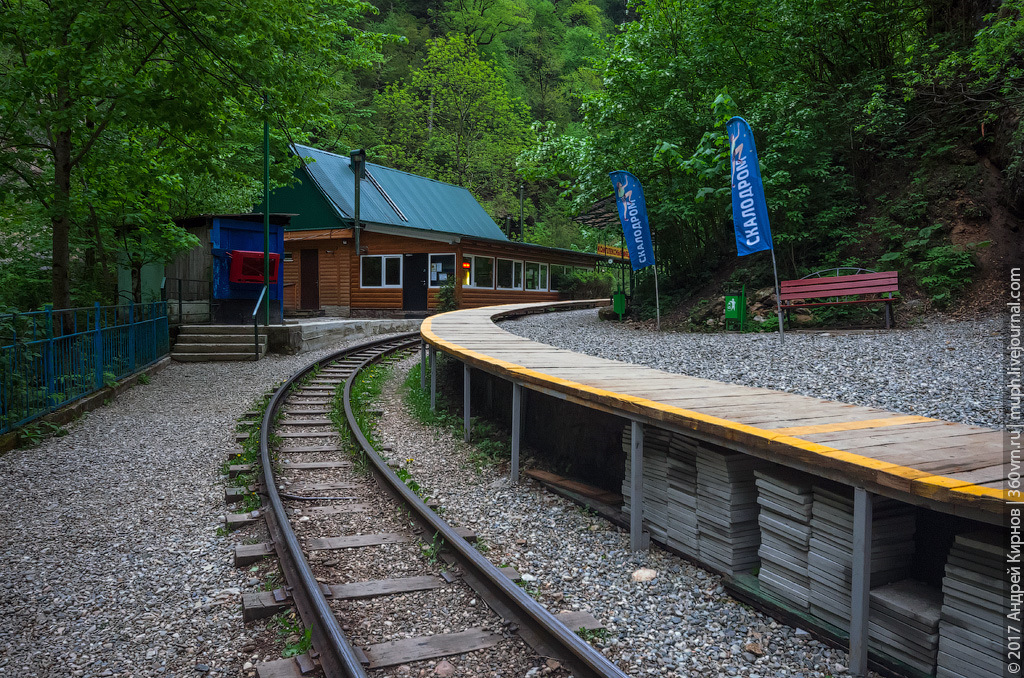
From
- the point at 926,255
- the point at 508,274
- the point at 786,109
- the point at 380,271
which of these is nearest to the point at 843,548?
the point at 926,255

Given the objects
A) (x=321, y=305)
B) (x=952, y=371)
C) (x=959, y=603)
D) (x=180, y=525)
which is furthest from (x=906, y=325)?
(x=321, y=305)

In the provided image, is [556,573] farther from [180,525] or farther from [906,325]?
[906,325]

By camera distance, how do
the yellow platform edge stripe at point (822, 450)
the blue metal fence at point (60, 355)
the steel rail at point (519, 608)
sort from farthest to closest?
the blue metal fence at point (60, 355) → the steel rail at point (519, 608) → the yellow platform edge stripe at point (822, 450)

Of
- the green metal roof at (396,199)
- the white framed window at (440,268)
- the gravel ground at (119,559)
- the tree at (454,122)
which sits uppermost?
the tree at (454,122)

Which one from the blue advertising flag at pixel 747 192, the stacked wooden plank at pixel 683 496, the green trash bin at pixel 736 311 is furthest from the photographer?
the green trash bin at pixel 736 311

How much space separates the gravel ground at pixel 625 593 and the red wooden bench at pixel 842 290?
26.3 feet

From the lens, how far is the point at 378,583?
152 inches

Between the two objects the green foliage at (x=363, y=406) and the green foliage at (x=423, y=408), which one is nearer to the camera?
the green foliage at (x=363, y=406)

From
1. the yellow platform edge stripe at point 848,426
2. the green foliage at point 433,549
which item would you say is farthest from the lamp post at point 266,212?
the yellow platform edge stripe at point 848,426

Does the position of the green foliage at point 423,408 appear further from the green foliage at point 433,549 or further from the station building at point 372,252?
the station building at point 372,252

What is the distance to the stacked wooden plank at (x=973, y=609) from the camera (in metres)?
2.47

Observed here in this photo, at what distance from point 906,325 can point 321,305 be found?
69.5 feet

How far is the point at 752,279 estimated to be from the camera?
1424 cm

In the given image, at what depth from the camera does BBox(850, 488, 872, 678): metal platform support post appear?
273cm
